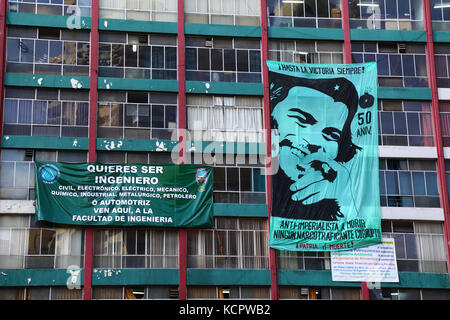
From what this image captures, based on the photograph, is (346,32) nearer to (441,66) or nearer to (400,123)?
(441,66)

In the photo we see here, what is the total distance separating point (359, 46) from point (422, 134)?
22.6ft

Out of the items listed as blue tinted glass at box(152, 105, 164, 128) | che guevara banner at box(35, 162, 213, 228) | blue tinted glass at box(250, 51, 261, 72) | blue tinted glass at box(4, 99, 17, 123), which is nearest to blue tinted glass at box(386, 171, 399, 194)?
blue tinted glass at box(250, 51, 261, 72)

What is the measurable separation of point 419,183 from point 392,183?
1.71 meters

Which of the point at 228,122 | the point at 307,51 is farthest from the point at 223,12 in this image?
the point at 228,122

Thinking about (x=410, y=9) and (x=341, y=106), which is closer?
(x=341, y=106)

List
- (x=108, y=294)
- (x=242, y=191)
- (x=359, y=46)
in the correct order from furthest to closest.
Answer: (x=359, y=46)
(x=242, y=191)
(x=108, y=294)

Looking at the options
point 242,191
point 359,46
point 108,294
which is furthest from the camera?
point 359,46

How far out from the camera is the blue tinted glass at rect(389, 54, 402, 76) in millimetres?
45562

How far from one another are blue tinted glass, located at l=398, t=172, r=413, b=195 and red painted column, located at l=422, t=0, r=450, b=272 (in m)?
1.84

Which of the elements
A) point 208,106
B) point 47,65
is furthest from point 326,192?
point 47,65

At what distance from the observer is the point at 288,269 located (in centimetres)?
4153

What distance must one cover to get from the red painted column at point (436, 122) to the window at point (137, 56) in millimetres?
16244

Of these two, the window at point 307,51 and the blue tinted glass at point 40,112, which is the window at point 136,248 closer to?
the blue tinted glass at point 40,112

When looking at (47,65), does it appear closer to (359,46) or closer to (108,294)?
(108,294)
